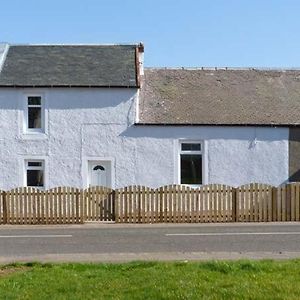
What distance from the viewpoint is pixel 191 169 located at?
22.8 meters

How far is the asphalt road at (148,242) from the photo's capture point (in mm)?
11422

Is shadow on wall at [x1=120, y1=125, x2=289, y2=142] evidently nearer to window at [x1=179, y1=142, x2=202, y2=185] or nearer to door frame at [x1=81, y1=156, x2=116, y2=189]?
window at [x1=179, y1=142, x2=202, y2=185]

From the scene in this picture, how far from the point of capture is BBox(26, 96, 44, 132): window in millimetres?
22625

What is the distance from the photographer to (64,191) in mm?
19625

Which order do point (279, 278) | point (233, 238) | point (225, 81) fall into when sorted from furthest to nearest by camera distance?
1. point (225, 81)
2. point (233, 238)
3. point (279, 278)

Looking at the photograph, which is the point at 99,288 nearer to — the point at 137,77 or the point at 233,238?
the point at 233,238

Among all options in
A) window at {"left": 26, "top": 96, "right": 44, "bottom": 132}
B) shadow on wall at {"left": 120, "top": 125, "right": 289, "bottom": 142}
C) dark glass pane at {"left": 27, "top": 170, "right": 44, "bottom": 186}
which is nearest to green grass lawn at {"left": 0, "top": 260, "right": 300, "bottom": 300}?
shadow on wall at {"left": 120, "top": 125, "right": 289, "bottom": 142}

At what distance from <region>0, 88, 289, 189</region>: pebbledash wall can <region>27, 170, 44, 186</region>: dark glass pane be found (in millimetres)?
423

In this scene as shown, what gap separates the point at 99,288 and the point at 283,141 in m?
16.3

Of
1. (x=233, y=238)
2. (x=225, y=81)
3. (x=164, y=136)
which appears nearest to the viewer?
(x=233, y=238)

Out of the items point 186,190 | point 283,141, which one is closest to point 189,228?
point 186,190

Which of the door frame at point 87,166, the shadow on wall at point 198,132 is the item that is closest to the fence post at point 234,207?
the shadow on wall at point 198,132

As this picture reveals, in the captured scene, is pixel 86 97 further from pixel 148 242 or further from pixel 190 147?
pixel 148 242

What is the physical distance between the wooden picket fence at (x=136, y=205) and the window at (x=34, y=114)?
3.76m
